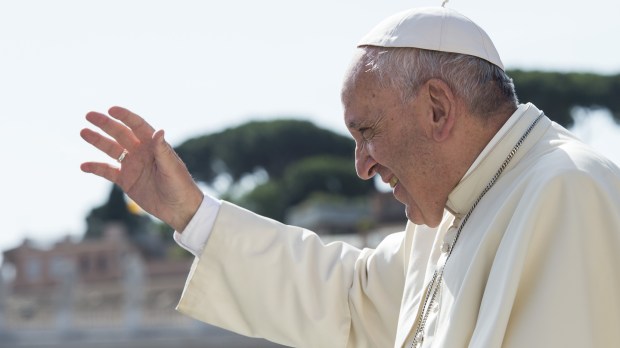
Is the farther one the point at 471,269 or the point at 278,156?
the point at 278,156

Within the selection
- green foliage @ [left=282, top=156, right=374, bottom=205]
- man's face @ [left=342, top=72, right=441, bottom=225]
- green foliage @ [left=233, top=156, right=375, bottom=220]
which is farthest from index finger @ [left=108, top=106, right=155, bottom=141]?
green foliage @ [left=282, top=156, right=374, bottom=205]

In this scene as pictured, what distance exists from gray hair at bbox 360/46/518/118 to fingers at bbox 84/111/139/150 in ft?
1.84

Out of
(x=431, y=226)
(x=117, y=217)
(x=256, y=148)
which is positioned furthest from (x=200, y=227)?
(x=256, y=148)

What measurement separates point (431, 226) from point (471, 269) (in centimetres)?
26

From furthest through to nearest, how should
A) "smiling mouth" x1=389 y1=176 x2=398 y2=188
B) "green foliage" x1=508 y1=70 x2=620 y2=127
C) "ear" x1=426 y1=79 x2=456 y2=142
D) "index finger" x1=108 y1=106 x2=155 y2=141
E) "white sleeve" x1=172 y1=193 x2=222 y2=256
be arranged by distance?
"green foliage" x1=508 y1=70 x2=620 y2=127 → "white sleeve" x1=172 y1=193 x2=222 y2=256 → "index finger" x1=108 y1=106 x2=155 y2=141 → "smiling mouth" x1=389 y1=176 x2=398 y2=188 → "ear" x1=426 y1=79 x2=456 y2=142

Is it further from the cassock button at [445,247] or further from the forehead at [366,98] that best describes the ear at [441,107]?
the cassock button at [445,247]

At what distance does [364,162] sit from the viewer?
253cm

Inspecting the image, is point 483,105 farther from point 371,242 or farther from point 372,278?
point 371,242

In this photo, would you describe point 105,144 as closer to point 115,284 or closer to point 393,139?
point 393,139

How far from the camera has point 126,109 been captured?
2809 millimetres

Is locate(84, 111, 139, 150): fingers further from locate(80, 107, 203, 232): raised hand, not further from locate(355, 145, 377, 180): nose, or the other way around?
locate(355, 145, 377, 180): nose

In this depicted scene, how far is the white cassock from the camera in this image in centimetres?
220

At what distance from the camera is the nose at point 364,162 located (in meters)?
2.53

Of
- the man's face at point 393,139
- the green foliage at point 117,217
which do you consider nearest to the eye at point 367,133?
the man's face at point 393,139
